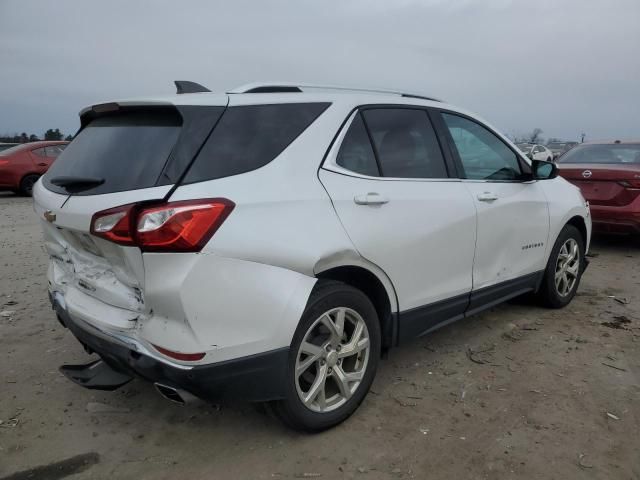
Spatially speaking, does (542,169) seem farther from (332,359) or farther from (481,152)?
(332,359)

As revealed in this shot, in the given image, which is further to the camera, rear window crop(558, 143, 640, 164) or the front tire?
rear window crop(558, 143, 640, 164)

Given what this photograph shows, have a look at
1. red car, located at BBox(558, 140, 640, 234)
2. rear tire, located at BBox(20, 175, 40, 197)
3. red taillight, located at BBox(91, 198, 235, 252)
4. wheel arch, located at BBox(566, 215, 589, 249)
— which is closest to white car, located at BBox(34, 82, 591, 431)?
red taillight, located at BBox(91, 198, 235, 252)

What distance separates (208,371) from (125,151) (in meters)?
1.10

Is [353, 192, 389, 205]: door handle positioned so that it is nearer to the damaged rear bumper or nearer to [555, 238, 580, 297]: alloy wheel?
the damaged rear bumper

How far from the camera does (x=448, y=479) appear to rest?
246 cm

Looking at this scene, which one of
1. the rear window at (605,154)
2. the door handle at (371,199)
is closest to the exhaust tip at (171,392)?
the door handle at (371,199)

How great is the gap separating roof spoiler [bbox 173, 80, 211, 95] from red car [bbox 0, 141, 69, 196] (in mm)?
11733

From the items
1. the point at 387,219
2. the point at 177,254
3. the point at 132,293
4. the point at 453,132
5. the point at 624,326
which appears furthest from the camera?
the point at 624,326

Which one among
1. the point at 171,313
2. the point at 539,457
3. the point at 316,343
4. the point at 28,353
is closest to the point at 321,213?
the point at 316,343

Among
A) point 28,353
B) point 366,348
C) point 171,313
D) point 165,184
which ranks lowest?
point 28,353

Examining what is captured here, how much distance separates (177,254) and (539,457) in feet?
6.37

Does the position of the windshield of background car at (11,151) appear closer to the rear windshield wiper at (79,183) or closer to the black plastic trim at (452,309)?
the rear windshield wiper at (79,183)

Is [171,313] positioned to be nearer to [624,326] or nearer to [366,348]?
[366,348]

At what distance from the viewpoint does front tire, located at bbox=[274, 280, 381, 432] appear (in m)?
2.60
